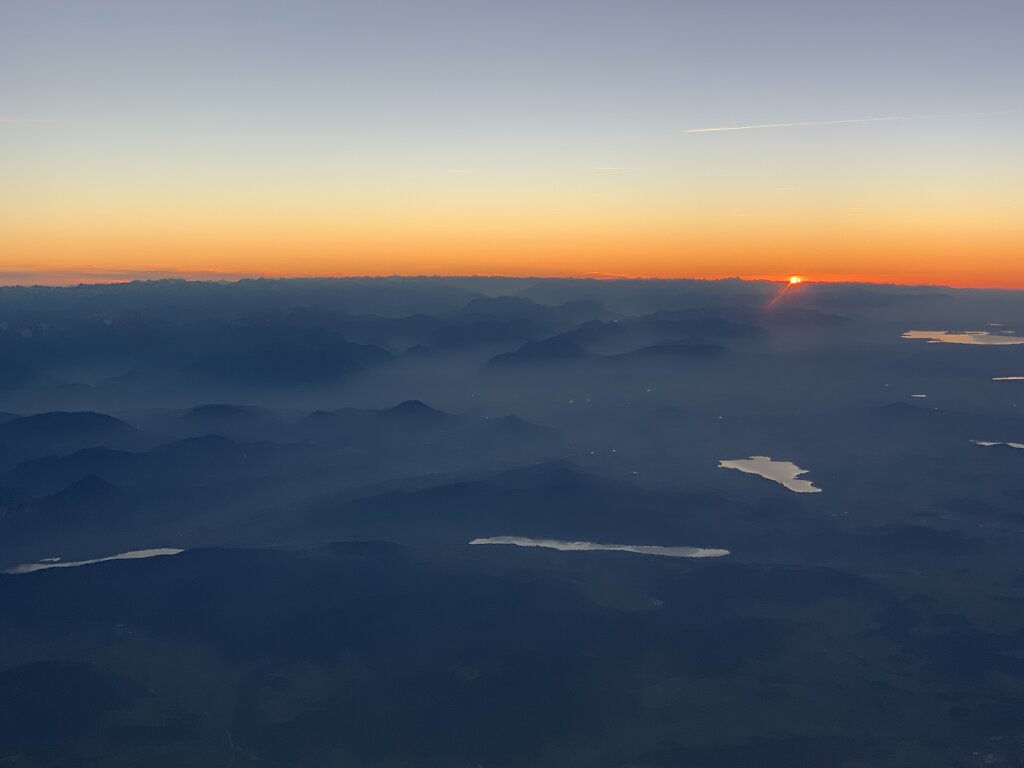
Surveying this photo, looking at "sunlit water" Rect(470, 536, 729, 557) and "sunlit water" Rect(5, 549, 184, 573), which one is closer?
"sunlit water" Rect(470, 536, 729, 557)

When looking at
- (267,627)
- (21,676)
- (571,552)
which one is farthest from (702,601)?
(21,676)

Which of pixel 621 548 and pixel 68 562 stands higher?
pixel 621 548

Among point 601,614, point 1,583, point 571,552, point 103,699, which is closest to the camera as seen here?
point 103,699

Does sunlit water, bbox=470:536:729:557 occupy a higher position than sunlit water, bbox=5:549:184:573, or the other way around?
sunlit water, bbox=470:536:729:557

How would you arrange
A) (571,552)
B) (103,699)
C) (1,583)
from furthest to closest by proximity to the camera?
(571,552) → (1,583) → (103,699)

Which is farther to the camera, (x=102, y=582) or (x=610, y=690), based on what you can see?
(x=102, y=582)

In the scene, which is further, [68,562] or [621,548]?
[68,562]

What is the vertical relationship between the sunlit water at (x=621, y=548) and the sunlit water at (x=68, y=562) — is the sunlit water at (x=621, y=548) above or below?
above

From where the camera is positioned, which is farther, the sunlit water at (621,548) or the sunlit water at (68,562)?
the sunlit water at (68,562)

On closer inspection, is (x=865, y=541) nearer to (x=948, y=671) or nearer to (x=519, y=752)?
Answer: (x=948, y=671)
